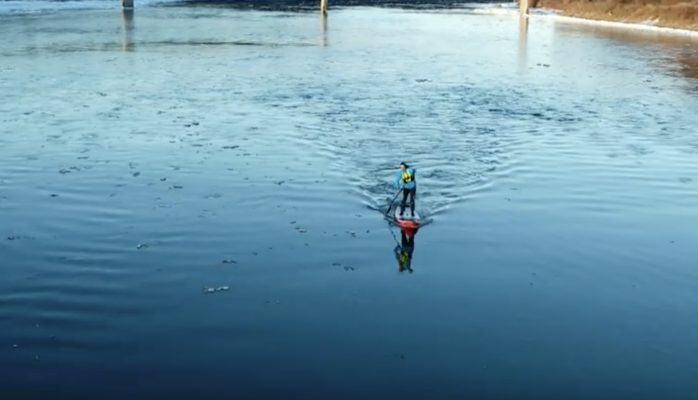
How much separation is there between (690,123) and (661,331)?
23726 millimetres

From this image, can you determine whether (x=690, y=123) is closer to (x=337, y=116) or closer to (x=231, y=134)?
(x=337, y=116)

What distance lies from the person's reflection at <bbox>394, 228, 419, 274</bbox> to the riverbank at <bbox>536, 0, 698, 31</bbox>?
73468 mm

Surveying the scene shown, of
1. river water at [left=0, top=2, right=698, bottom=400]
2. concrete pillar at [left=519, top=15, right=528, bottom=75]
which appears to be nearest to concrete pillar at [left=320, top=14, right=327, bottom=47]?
concrete pillar at [left=519, top=15, right=528, bottom=75]

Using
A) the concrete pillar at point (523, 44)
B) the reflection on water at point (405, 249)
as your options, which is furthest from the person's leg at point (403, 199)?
the concrete pillar at point (523, 44)

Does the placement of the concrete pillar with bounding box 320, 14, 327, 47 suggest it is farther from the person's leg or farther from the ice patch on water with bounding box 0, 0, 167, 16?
the person's leg

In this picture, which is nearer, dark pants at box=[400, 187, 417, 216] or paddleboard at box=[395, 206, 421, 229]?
paddleboard at box=[395, 206, 421, 229]

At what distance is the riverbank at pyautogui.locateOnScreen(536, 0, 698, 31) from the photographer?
3415 inches

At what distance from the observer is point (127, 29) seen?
260 feet

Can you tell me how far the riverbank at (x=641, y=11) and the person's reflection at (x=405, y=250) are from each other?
73.5 m

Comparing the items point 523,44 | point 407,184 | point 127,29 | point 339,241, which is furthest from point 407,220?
point 127,29

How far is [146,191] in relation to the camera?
23.6 metres

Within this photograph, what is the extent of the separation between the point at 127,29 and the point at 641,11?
59.1 meters

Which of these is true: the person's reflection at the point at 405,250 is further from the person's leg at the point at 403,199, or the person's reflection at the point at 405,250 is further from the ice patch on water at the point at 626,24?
the ice patch on water at the point at 626,24

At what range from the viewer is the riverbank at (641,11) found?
3415 inches
